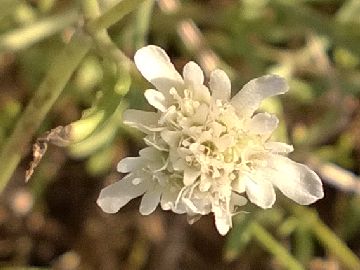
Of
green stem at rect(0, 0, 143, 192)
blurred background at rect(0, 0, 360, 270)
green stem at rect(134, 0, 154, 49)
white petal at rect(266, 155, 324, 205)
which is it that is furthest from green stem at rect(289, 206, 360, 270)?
green stem at rect(0, 0, 143, 192)

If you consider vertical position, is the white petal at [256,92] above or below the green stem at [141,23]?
above

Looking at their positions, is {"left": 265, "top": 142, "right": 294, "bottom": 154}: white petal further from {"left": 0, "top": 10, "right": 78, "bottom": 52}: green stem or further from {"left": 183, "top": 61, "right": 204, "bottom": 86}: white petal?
{"left": 0, "top": 10, "right": 78, "bottom": 52}: green stem

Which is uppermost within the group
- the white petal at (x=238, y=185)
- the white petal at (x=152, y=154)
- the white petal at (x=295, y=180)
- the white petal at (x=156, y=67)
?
the white petal at (x=156, y=67)

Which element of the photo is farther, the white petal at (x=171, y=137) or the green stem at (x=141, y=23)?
the green stem at (x=141, y=23)

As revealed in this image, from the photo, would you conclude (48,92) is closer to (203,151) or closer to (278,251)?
(203,151)

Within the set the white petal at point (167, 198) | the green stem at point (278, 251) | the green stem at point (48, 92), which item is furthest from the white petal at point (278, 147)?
the green stem at point (278, 251)

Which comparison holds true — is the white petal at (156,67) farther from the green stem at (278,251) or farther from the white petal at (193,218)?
the green stem at (278,251)

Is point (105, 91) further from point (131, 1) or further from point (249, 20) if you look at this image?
point (249, 20)
